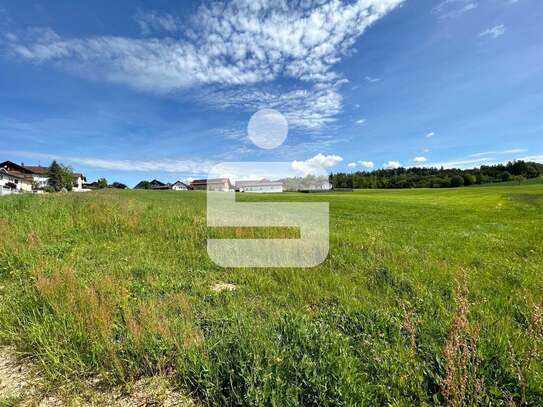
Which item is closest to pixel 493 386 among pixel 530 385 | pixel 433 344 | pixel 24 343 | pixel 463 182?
pixel 530 385

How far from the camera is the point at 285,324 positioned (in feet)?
10.2

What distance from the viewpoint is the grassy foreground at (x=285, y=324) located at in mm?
2219

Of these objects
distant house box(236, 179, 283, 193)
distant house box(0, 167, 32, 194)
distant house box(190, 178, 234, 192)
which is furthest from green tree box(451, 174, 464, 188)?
distant house box(0, 167, 32, 194)

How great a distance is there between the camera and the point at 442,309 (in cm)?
365

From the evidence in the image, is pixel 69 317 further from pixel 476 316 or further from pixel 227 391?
pixel 476 316

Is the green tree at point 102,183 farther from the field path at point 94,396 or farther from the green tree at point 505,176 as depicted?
the green tree at point 505,176

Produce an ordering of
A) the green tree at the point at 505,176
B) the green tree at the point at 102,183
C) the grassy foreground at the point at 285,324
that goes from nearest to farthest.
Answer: the grassy foreground at the point at 285,324
the green tree at the point at 505,176
the green tree at the point at 102,183

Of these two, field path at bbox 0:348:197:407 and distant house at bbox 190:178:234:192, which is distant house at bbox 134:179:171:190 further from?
field path at bbox 0:348:197:407

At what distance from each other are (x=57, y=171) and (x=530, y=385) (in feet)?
397

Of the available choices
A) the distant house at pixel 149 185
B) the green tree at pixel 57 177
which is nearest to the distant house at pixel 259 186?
the green tree at pixel 57 177

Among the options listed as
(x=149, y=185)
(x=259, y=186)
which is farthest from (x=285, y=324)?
(x=149, y=185)

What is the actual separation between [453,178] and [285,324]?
117m

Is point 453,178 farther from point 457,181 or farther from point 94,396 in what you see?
point 94,396

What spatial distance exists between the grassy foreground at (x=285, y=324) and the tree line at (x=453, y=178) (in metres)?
88.7
